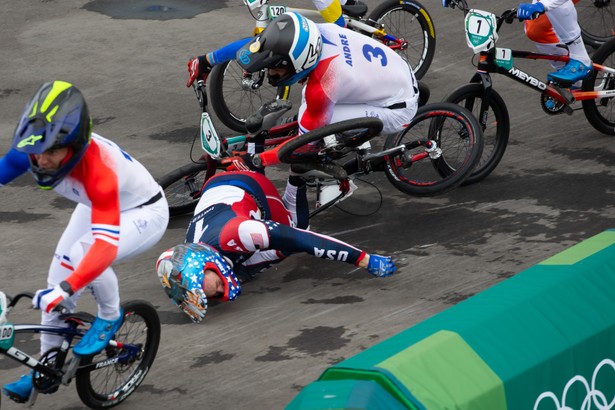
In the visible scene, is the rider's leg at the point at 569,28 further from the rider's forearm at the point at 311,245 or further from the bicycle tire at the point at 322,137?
the rider's forearm at the point at 311,245

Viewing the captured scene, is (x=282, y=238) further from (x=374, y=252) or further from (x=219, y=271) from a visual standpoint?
(x=374, y=252)

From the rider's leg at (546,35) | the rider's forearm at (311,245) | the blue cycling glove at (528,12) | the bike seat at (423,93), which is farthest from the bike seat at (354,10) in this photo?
the rider's forearm at (311,245)

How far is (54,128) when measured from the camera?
5.81 metres

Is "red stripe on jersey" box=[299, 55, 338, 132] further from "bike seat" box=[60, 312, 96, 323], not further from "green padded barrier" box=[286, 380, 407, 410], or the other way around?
"green padded barrier" box=[286, 380, 407, 410]

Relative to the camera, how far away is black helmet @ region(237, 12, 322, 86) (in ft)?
27.7

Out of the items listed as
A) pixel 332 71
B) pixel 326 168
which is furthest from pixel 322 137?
pixel 332 71

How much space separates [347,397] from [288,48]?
13.9 feet

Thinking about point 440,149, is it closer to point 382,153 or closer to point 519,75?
point 382,153

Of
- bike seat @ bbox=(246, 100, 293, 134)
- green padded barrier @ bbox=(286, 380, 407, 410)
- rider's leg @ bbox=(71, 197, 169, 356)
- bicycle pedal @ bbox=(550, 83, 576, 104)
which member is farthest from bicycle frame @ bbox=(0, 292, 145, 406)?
bicycle pedal @ bbox=(550, 83, 576, 104)

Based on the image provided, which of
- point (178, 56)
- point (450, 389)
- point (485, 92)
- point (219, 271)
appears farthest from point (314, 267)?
point (178, 56)

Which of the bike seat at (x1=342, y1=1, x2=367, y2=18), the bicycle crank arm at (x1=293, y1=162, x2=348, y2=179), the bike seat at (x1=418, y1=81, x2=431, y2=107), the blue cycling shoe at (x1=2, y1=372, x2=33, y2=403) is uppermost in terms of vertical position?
the bike seat at (x1=342, y1=1, x2=367, y2=18)

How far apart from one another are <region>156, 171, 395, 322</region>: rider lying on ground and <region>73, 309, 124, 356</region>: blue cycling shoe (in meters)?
Answer: 1.28

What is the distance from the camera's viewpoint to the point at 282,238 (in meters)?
8.06

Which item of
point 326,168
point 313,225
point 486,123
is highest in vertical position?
point 486,123
